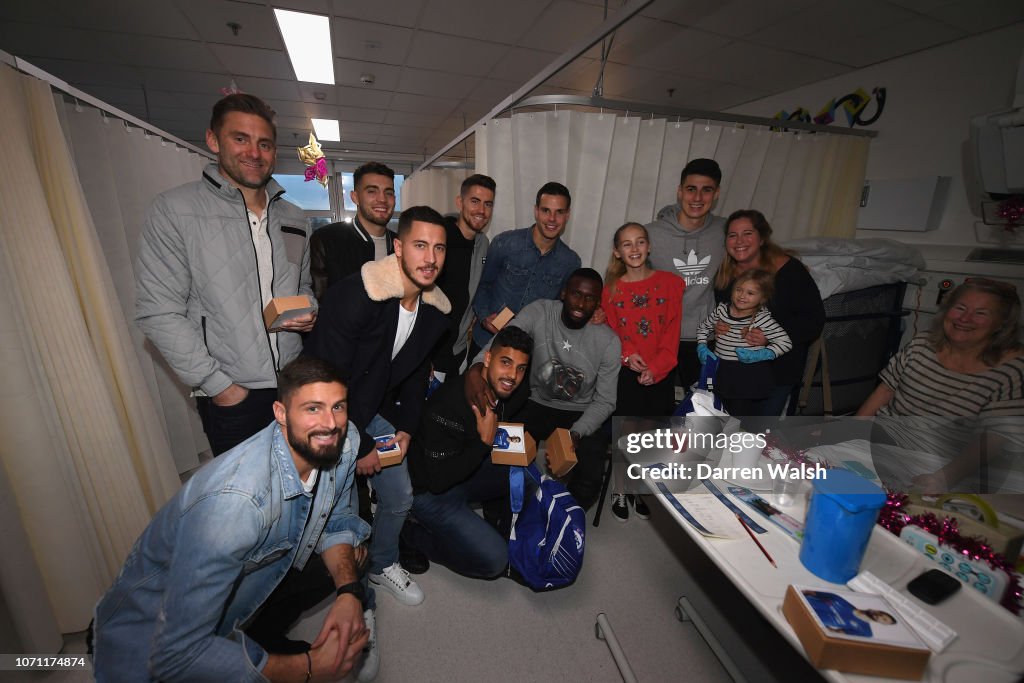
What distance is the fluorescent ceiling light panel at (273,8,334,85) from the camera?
116 inches

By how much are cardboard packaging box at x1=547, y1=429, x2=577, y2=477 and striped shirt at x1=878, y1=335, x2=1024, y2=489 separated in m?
1.47

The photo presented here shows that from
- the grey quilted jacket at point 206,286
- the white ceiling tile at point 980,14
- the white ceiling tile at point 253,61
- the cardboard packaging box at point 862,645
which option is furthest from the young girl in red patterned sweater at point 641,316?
the white ceiling tile at point 253,61

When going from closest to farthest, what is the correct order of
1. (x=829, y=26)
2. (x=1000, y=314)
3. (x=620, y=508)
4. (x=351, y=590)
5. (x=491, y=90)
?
(x=351, y=590)
(x=1000, y=314)
(x=620, y=508)
(x=829, y=26)
(x=491, y=90)

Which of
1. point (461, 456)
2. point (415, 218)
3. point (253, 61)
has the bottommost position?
point (461, 456)

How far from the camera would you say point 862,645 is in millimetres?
728

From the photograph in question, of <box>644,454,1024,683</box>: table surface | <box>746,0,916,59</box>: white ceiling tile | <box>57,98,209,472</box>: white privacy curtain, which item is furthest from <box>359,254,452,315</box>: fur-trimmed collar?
<box>746,0,916,59</box>: white ceiling tile

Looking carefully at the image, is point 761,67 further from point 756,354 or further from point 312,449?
point 312,449

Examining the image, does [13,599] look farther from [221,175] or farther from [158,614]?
[221,175]

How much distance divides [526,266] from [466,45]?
234 centimetres

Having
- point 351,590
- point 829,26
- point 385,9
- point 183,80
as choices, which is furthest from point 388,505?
point 183,80

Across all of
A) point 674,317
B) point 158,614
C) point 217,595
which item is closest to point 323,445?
point 217,595

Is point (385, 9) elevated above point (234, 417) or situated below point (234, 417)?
above

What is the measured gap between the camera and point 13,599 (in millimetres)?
1370

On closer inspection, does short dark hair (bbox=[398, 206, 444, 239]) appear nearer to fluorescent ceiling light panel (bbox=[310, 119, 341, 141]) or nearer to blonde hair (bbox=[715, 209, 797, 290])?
blonde hair (bbox=[715, 209, 797, 290])
